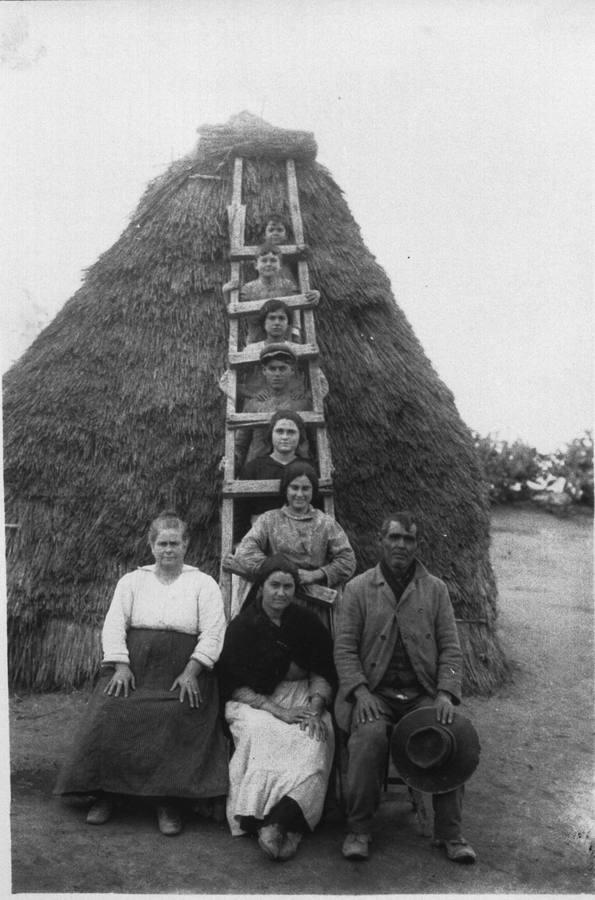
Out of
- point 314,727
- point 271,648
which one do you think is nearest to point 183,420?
point 271,648

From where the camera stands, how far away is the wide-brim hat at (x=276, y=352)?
16.5 feet

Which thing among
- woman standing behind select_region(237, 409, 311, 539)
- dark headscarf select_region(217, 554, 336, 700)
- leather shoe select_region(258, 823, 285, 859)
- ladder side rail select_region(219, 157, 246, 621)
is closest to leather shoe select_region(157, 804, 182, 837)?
leather shoe select_region(258, 823, 285, 859)

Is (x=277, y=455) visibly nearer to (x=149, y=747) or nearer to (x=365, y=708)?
(x=365, y=708)

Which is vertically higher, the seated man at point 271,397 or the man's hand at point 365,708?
the seated man at point 271,397

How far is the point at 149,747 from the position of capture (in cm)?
396

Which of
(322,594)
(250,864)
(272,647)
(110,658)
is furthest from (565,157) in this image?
(250,864)

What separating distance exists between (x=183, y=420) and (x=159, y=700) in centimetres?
207

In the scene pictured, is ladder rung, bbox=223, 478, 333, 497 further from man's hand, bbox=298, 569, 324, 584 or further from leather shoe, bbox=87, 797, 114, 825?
leather shoe, bbox=87, 797, 114, 825

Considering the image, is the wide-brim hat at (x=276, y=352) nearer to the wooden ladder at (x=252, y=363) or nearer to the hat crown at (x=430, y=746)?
the wooden ladder at (x=252, y=363)

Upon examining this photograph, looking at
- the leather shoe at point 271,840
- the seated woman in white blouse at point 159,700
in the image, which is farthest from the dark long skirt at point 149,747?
the leather shoe at point 271,840

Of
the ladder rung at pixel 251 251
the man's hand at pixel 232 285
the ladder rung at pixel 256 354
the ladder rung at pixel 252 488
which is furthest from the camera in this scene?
the ladder rung at pixel 251 251

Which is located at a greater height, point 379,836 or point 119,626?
point 119,626

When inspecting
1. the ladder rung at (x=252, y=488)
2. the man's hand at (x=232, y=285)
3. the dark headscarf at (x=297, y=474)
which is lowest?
the ladder rung at (x=252, y=488)

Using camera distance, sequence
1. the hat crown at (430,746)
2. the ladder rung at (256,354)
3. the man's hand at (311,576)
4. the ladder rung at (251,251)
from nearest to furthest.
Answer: the hat crown at (430,746), the man's hand at (311,576), the ladder rung at (256,354), the ladder rung at (251,251)
